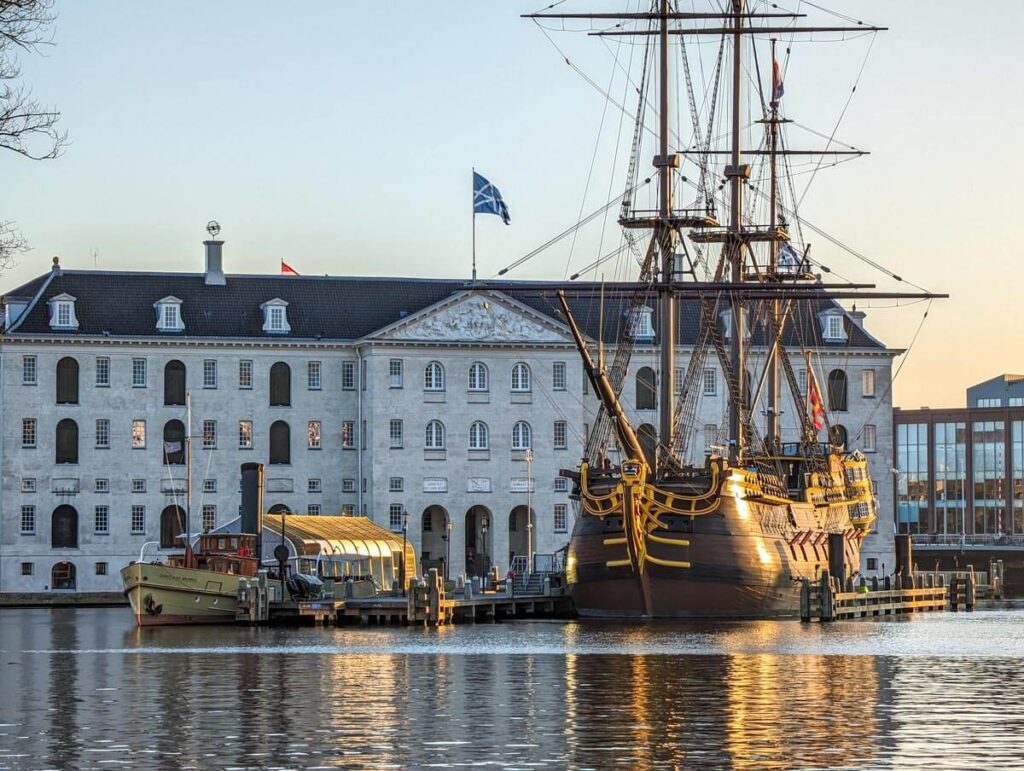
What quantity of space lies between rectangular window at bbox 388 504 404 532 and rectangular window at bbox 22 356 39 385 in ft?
67.1

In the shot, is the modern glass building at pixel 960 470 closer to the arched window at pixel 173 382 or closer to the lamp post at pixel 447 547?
the lamp post at pixel 447 547

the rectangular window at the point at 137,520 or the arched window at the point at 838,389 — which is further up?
the arched window at the point at 838,389

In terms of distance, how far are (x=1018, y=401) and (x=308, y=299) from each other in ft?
273

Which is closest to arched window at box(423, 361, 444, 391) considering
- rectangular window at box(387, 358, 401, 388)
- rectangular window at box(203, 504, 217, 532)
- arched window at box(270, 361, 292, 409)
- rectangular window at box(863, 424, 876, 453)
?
rectangular window at box(387, 358, 401, 388)

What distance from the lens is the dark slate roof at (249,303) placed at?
116312 mm

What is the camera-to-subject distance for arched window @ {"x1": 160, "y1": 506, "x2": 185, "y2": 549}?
114938 mm

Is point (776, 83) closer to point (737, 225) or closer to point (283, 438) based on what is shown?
point (737, 225)

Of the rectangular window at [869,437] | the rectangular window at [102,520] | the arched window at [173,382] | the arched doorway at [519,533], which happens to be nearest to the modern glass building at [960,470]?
the rectangular window at [869,437]

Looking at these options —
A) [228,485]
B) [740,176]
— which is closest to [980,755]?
[740,176]

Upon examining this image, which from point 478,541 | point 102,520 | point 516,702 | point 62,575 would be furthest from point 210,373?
point 516,702

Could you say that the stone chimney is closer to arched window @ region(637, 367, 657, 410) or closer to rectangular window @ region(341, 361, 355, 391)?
rectangular window @ region(341, 361, 355, 391)

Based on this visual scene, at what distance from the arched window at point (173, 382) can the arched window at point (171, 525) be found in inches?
235

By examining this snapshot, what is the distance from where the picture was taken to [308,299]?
12106cm

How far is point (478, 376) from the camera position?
120 metres
